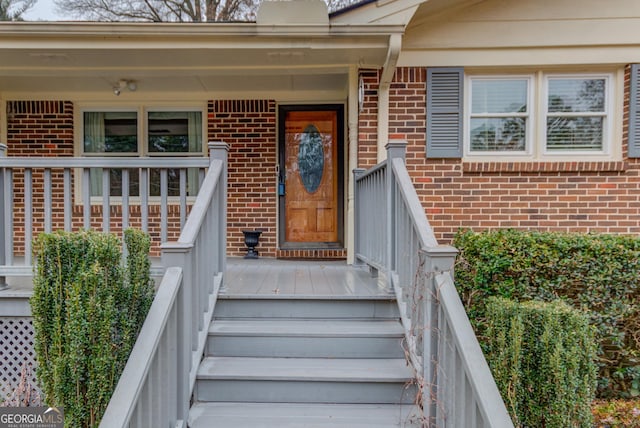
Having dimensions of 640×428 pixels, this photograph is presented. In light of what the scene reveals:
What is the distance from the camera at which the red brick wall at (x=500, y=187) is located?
428 cm

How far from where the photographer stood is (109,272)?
1.88 m

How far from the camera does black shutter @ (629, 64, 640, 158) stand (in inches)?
165

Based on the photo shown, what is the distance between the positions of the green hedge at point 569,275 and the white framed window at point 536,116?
1780 mm

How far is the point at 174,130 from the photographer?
5.40 m

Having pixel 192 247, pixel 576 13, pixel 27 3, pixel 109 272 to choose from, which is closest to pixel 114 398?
pixel 109 272

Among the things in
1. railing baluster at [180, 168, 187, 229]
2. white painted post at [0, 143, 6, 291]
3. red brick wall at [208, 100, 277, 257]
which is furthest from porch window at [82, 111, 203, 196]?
railing baluster at [180, 168, 187, 229]

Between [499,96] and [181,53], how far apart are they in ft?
11.5

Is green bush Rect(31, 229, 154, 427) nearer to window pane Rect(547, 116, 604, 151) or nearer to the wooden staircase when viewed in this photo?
the wooden staircase

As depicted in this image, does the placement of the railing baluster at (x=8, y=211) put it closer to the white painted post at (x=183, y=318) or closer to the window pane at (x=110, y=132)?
the white painted post at (x=183, y=318)

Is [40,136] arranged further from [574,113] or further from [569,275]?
[574,113]

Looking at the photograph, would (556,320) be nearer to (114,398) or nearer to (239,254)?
(114,398)

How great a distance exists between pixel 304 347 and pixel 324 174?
3248mm

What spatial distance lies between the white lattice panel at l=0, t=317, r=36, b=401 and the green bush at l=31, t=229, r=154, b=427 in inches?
43.1

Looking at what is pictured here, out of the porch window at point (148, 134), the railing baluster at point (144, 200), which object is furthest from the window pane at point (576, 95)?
the porch window at point (148, 134)
